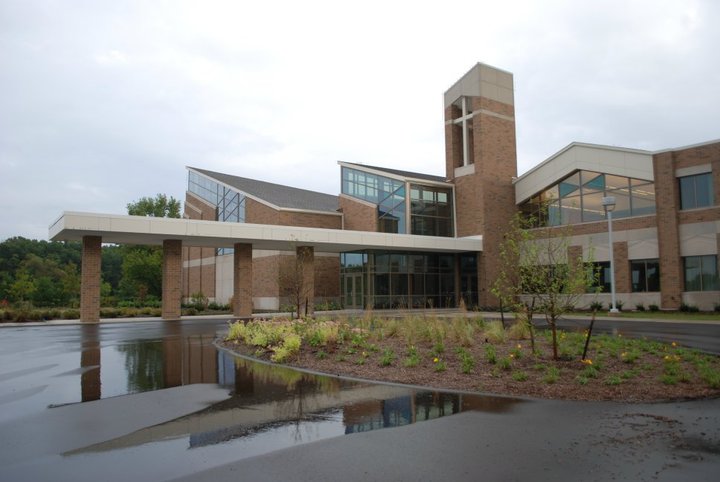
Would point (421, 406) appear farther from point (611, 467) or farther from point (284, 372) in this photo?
point (284, 372)

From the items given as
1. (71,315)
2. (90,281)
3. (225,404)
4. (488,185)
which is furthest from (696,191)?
(71,315)

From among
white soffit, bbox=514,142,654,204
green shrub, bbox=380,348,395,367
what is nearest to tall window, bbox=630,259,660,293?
white soffit, bbox=514,142,654,204

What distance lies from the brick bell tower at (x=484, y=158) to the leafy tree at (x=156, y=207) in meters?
36.3

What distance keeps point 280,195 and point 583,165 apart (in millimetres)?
23319

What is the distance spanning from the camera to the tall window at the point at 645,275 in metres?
28.8

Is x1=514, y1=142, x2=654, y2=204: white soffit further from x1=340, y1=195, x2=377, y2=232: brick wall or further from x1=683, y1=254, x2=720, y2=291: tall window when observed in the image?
x1=340, y1=195, x2=377, y2=232: brick wall

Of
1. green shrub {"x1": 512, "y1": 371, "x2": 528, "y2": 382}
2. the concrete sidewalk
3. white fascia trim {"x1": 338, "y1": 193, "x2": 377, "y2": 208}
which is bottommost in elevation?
the concrete sidewalk

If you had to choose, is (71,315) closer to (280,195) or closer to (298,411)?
(280,195)

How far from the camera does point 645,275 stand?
2927cm

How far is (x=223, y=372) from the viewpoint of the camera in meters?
10.1

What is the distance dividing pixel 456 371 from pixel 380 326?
22.0 feet

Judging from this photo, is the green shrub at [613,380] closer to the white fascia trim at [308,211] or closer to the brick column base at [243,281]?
the brick column base at [243,281]

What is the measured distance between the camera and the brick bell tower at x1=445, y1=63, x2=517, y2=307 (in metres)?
34.6

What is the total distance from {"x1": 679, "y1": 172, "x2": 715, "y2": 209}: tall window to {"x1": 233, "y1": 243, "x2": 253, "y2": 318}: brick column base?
24.2 meters
